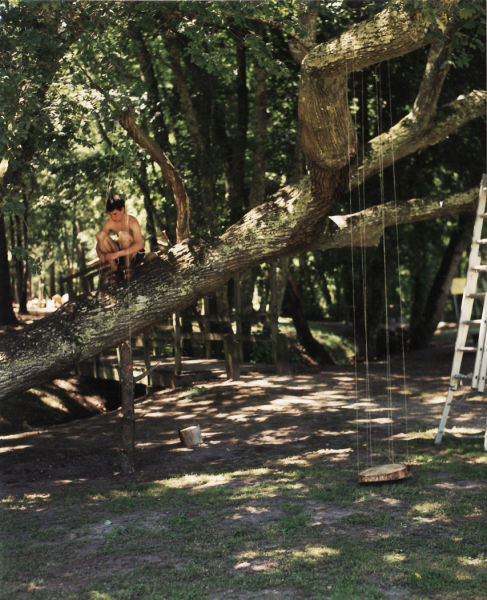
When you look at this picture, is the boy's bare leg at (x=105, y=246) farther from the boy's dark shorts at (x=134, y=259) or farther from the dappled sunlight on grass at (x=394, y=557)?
the dappled sunlight on grass at (x=394, y=557)

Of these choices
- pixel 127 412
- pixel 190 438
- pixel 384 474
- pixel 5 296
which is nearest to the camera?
pixel 384 474

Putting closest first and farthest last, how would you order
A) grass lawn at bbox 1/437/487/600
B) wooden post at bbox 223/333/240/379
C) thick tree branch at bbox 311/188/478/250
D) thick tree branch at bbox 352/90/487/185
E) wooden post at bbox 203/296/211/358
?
grass lawn at bbox 1/437/487/600
thick tree branch at bbox 311/188/478/250
thick tree branch at bbox 352/90/487/185
wooden post at bbox 223/333/240/379
wooden post at bbox 203/296/211/358

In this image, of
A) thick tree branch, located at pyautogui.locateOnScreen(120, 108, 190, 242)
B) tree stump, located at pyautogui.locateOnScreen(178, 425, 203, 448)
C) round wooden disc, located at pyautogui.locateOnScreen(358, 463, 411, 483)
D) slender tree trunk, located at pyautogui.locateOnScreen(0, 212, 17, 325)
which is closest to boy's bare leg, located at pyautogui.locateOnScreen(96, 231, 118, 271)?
thick tree branch, located at pyautogui.locateOnScreen(120, 108, 190, 242)

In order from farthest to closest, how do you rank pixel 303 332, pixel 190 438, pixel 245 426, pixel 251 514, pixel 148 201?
pixel 303 332 < pixel 148 201 < pixel 245 426 < pixel 190 438 < pixel 251 514

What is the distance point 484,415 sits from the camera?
10.6 meters

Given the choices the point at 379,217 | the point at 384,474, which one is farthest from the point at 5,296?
the point at 384,474

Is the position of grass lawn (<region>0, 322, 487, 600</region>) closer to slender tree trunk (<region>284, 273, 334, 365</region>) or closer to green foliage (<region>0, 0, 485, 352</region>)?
green foliage (<region>0, 0, 485, 352</region>)

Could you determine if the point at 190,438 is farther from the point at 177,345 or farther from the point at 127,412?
Answer: the point at 177,345

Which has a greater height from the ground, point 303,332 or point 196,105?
point 196,105

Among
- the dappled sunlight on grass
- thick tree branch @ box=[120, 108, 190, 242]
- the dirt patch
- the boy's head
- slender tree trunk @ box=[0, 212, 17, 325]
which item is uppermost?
thick tree branch @ box=[120, 108, 190, 242]

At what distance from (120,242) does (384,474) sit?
13.2 feet

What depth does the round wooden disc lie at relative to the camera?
7247 mm

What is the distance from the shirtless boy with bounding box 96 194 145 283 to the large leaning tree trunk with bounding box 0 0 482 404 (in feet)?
0.65

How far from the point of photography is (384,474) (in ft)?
23.7
